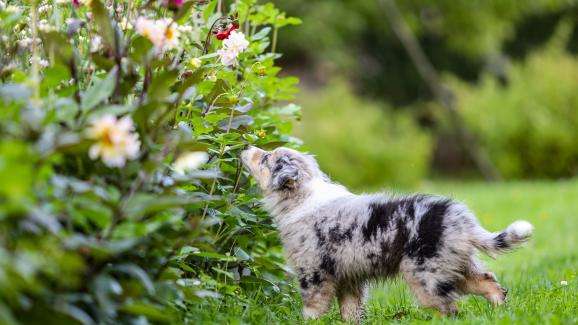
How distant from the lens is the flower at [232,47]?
14.0 feet

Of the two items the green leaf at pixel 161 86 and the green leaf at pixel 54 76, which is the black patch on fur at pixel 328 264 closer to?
the green leaf at pixel 161 86

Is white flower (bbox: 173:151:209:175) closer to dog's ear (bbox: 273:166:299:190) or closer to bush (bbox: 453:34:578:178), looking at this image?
dog's ear (bbox: 273:166:299:190)

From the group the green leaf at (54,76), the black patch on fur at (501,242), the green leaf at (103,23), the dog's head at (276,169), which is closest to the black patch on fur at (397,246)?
the black patch on fur at (501,242)

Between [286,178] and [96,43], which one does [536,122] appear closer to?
[286,178]

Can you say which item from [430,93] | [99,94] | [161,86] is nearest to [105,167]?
[99,94]

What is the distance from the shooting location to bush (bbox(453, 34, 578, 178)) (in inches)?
656

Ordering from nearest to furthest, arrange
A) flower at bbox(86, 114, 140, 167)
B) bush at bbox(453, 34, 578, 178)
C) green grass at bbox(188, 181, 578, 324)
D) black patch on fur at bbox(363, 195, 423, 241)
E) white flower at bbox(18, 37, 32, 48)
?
flower at bbox(86, 114, 140, 167)
white flower at bbox(18, 37, 32, 48)
green grass at bbox(188, 181, 578, 324)
black patch on fur at bbox(363, 195, 423, 241)
bush at bbox(453, 34, 578, 178)

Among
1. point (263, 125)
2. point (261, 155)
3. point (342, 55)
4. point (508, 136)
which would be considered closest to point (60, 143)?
point (261, 155)

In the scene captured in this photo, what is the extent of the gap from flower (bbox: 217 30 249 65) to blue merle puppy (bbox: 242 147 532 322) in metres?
0.70

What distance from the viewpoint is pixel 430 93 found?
87.7 feet

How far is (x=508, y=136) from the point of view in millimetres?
17172

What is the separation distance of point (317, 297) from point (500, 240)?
3.50ft

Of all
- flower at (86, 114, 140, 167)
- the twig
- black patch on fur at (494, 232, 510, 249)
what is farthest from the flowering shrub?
the twig

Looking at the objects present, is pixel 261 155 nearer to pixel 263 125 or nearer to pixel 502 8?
pixel 263 125
